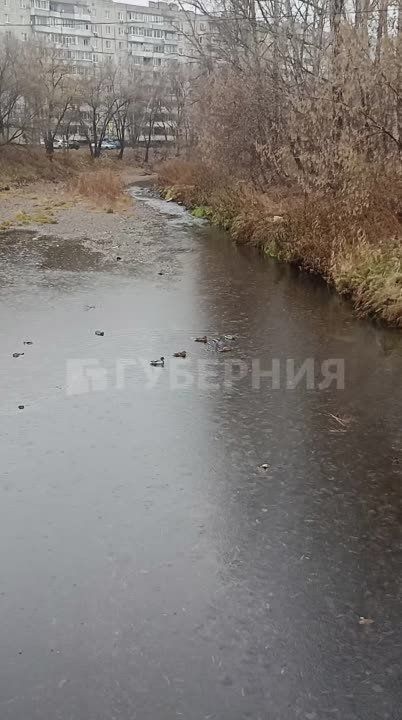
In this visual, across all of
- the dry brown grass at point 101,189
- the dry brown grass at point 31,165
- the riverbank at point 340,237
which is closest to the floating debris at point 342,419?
the riverbank at point 340,237

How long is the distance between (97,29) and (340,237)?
7650 centimetres

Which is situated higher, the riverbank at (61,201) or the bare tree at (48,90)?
the bare tree at (48,90)

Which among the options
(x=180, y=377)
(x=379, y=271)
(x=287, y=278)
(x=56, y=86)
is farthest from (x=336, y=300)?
(x=56, y=86)

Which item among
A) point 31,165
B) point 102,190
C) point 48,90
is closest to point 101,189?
point 102,190

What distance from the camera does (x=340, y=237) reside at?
13.1m

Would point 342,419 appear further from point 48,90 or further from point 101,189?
point 48,90

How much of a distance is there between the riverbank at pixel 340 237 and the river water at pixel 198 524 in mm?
1173

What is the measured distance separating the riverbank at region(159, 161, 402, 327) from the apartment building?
6009 cm

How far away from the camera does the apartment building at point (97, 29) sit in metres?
71.6

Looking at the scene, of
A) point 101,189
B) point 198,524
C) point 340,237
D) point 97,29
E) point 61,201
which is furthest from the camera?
point 97,29

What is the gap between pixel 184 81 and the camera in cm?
5316

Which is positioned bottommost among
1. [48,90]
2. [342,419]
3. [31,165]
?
[342,419]

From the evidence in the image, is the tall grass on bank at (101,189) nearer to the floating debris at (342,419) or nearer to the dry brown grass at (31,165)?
the dry brown grass at (31,165)

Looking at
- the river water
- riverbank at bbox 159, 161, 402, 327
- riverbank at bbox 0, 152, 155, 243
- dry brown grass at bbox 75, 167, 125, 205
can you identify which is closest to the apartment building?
riverbank at bbox 0, 152, 155, 243
